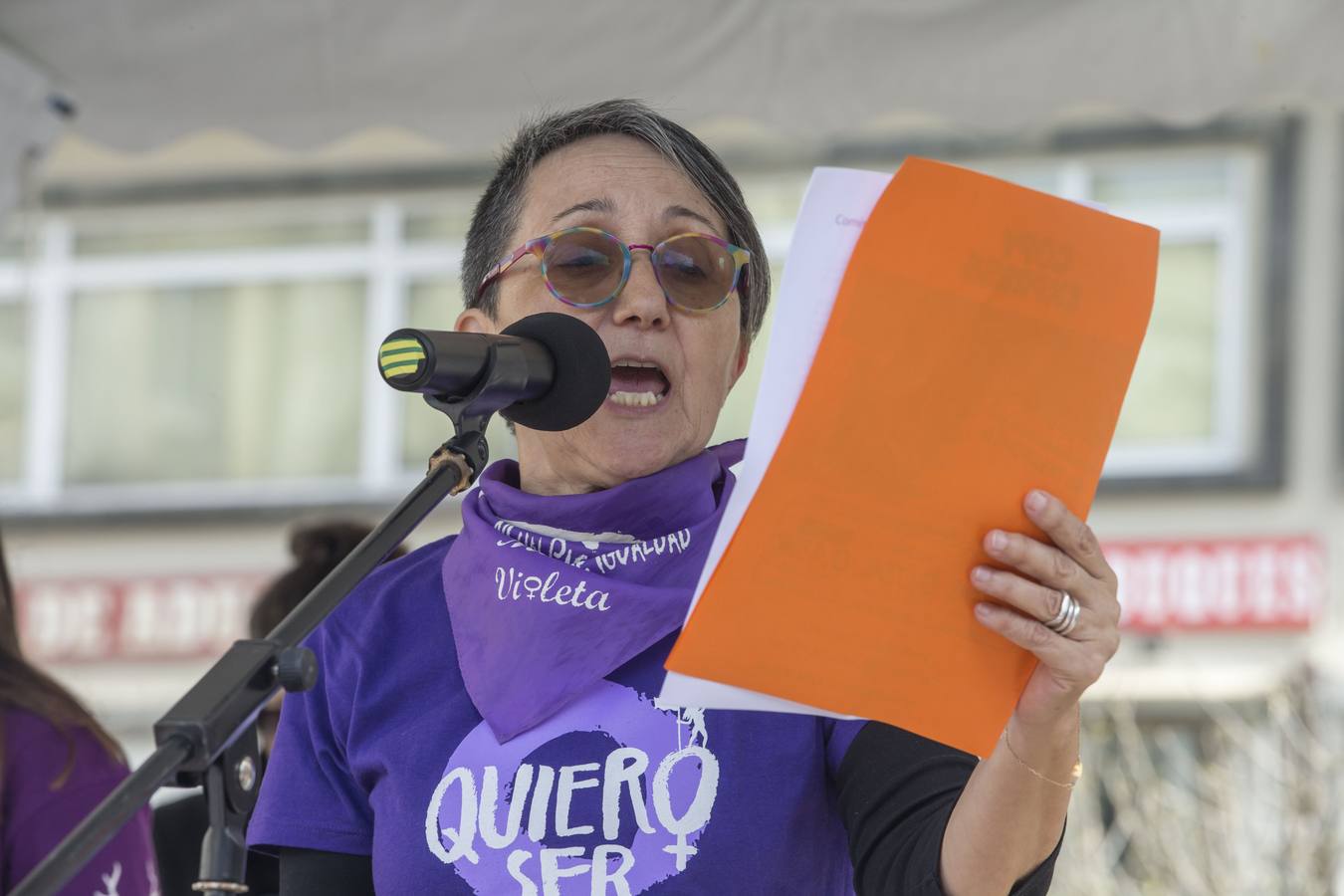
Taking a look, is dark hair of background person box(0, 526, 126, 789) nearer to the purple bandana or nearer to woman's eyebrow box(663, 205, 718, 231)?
the purple bandana

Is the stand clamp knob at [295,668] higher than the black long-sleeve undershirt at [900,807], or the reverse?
the stand clamp knob at [295,668]

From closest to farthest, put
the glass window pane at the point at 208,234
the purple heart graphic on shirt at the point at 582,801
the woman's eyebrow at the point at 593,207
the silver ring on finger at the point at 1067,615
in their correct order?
1. the silver ring on finger at the point at 1067,615
2. the purple heart graphic on shirt at the point at 582,801
3. the woman's eyebrow at the point at 593,207
4. the glass window pane at the point at 208,234

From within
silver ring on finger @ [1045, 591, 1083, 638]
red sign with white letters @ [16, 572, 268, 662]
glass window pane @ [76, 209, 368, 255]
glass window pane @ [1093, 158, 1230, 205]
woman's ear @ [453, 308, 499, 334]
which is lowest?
red sign with white letters @ [16, 572, 268, 662]

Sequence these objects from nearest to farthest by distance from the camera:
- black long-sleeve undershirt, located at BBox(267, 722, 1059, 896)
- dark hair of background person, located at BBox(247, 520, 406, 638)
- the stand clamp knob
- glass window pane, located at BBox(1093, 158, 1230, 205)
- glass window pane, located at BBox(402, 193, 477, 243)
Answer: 1. the stand clamp knob
2. black long-sleeve undershirt, located at BBox(267, 722, 1059, 896)
3. dark hair of background person, located at BBox(247, 520, 406, 638)
4. glass window pane, located at BBox(1093, 158, 1230, 205)
5. glass window pane, located at BBox(402, 193, 477, 243)

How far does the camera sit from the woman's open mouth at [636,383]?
192 cm

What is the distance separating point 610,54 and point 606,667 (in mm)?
2114

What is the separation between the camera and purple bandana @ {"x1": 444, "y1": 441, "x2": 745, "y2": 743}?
1.80 metres

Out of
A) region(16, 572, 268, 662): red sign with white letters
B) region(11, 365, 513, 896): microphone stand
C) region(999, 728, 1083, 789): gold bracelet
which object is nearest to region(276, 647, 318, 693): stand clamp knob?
region(11, 365, 513, 896): microphone stand

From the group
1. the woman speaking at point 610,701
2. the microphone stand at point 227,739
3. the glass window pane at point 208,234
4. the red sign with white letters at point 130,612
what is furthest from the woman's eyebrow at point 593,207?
the glass window pane at point 208,234

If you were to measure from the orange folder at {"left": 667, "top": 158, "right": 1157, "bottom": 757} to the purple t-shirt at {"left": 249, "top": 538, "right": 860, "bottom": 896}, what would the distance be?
0.34 metres

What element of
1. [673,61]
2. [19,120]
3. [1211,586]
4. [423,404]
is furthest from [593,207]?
[423,404]

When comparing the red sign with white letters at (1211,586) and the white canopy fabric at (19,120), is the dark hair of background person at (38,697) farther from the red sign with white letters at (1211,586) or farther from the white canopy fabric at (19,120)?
the red sign with white letters at (1211,586)

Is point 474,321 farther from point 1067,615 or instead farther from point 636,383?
point 1067,615

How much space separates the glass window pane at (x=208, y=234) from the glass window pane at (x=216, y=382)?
30 centimetres
